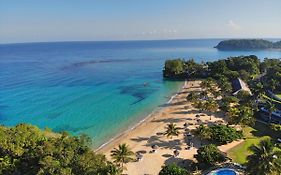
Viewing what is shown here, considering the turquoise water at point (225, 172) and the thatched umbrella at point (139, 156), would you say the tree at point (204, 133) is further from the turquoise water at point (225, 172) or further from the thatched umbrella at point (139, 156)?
the thatched umbrella at point (139, 156)

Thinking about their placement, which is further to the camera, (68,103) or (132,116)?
(68,103)

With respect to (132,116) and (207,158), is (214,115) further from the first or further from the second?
(207,158)

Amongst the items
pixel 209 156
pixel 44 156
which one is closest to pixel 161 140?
pixel 209 156

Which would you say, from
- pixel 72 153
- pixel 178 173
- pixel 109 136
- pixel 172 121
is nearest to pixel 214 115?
pixel 172 121

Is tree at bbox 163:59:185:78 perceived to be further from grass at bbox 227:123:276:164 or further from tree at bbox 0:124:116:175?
tree at bbox 0:124:116:175

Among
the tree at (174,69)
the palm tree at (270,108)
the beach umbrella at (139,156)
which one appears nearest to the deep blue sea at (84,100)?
the tree at (174,69)
